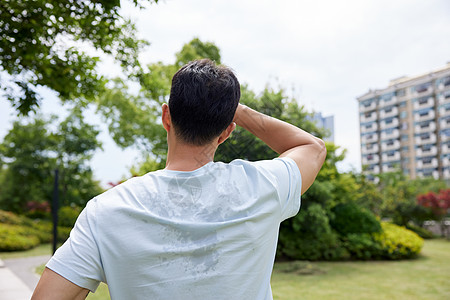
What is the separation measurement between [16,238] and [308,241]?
1015 cm

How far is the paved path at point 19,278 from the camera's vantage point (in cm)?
625

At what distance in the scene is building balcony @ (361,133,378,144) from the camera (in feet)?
187

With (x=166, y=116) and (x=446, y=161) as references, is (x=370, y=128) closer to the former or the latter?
(x=446, y=161)

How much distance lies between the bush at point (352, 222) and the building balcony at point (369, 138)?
160 feet

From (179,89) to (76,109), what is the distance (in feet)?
58.4

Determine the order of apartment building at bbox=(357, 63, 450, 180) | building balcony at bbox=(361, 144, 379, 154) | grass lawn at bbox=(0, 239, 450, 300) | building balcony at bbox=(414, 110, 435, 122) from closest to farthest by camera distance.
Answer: grass lawn at bbox=(0, 239, 450, 300) → apartment building at bbox=(357, 63, 450, 180) → building balcony at bbox=(414, 110, 435, 122) → building balcony at bbox=(361, 144, 379, 154)

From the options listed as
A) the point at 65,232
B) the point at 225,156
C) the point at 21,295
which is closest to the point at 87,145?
the point at 65,232

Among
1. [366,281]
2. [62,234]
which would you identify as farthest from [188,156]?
[62,234]

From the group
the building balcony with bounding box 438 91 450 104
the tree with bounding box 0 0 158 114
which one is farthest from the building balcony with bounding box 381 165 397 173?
the tree with bounding box 0 0 158 114

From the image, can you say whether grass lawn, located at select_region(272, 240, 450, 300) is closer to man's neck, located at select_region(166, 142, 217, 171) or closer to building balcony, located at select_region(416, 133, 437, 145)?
man's neck, located at select_region(166, 142, 217, 171)

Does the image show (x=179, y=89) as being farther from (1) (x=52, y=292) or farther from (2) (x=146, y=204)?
(1) (x=52, y=292)

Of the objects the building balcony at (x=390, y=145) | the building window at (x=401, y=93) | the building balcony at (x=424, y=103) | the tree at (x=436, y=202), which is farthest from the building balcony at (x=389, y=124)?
the tree at (x=436, y=202)

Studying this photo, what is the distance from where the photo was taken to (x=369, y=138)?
189 ft

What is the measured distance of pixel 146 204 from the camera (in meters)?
0.83
